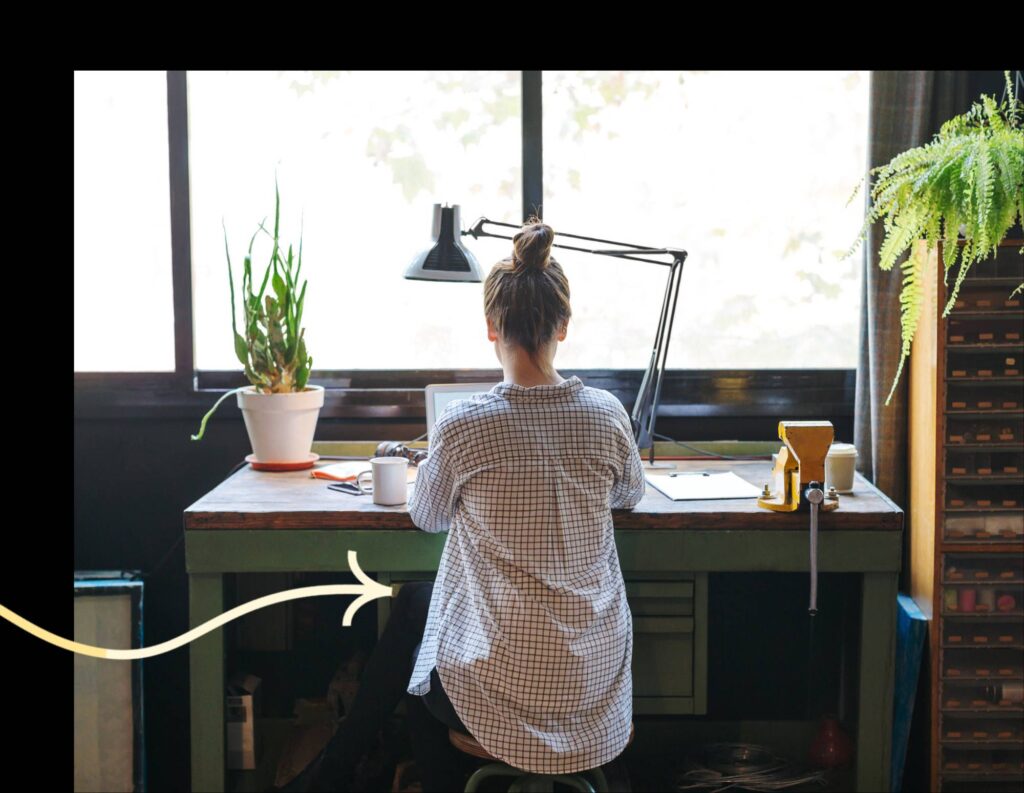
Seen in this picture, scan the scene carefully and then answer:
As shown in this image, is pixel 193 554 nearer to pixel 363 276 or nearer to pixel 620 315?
pixel 363 276

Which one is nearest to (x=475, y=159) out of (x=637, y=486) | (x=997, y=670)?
(x=637, y=486)

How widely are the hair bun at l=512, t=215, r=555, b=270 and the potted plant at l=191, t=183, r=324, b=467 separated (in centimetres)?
90

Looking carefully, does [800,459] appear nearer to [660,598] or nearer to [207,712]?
[660,598]

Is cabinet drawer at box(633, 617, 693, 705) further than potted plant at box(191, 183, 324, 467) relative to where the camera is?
No

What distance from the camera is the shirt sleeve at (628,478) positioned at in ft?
7.14

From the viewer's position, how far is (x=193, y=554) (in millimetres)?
2465

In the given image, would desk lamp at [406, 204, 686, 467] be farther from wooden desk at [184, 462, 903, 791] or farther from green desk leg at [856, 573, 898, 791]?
green desk leg at [856, 573, 898, 791]

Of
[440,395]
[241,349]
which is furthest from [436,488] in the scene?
[241,349]

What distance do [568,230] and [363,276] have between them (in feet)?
1.88

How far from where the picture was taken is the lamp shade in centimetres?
271

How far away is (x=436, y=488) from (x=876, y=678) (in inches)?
44.0

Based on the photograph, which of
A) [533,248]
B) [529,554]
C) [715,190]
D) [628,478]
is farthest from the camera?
[715,190]

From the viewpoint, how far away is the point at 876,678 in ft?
8.25

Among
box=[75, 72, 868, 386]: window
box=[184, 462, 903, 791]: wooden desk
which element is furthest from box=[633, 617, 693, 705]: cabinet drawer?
box=[75, 72, 868, 386]: window
